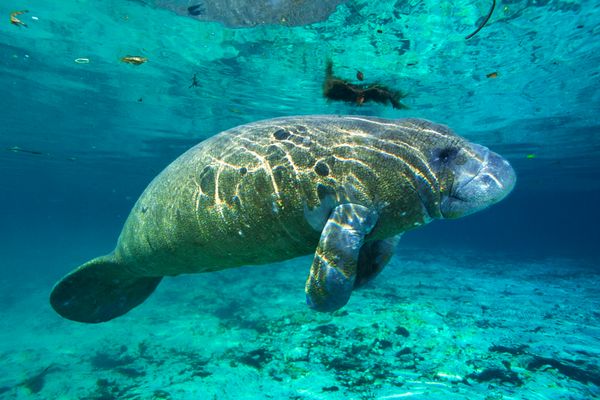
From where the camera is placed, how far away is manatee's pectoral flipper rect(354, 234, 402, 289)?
10.9 feet

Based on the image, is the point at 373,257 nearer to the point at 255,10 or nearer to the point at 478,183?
the point at 478,183

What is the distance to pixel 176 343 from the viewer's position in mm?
8453

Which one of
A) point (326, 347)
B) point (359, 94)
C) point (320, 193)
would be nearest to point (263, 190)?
point (320, 193)

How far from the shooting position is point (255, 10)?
32.7ft

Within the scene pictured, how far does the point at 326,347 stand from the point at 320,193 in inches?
198

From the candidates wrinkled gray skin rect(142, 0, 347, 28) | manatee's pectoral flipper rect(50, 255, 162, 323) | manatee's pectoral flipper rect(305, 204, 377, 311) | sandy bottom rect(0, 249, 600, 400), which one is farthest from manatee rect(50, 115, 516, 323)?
wrinkled gray skin rect(142, 0, 347, 28)

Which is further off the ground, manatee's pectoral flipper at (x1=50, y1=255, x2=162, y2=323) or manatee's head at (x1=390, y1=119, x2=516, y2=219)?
manatee's head at (x1=390, y1=119, x2=516, y2=219)

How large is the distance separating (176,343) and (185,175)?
21.1ft

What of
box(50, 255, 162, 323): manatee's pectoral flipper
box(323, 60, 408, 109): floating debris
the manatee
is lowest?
box(50, 255, 162, 323): manatee's pectoral flipper

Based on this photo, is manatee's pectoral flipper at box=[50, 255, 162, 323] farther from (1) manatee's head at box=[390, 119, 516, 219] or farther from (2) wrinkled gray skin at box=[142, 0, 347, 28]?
(2) wrinkled gray skin at box=[142, 0, 347, 28]

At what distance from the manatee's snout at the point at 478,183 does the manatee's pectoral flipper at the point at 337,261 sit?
2.25 feet

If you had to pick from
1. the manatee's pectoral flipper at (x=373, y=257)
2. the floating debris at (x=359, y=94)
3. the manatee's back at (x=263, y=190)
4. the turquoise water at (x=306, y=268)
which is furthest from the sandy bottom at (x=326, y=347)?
the floating debris at (x=359, y=94)

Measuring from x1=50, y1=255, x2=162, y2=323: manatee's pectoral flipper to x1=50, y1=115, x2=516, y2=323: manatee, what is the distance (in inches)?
55.8

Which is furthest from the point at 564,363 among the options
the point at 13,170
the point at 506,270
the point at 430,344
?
the point at 13,170
